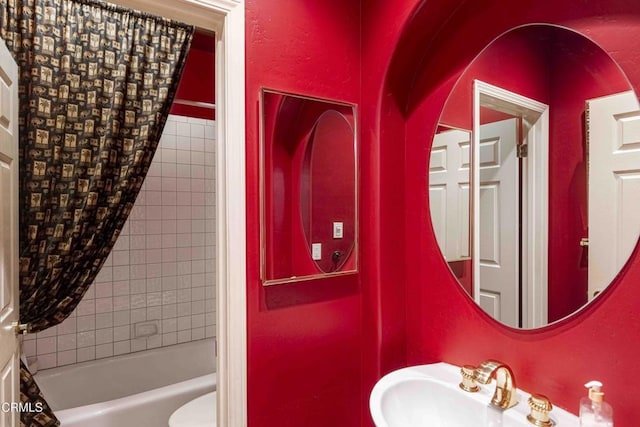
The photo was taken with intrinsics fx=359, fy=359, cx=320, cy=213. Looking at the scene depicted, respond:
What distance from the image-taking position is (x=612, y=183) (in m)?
0.96

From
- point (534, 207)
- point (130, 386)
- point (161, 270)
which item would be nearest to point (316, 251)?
point (534, 207)

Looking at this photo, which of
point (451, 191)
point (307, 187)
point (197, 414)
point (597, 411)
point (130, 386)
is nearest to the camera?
point (597, 411)

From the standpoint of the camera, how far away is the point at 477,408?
3.67 feet

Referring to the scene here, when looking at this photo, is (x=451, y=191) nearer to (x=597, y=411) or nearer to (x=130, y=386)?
(x=597, y=411)

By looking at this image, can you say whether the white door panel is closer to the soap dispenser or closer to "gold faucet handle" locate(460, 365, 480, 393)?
"gold faucet handle" locate(460, 365, 480, 393)

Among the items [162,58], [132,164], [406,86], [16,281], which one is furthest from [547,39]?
[16,281]

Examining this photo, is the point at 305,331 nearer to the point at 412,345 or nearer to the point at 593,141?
the point at 412,345

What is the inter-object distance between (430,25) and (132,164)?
1.27m

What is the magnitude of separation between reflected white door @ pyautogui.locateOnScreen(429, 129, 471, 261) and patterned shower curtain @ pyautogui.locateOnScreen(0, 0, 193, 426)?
1.11 metres

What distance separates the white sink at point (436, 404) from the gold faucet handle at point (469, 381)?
15mm

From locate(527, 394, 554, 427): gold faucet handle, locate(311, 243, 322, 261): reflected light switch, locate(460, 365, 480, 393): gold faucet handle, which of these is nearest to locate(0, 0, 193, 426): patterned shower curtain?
locate(311, 243, 322, 261): reflected light switch

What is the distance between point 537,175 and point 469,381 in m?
0.70

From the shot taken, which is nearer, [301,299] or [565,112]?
[565,112]

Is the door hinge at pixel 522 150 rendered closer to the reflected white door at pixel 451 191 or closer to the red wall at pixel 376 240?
the reflected white door at pixel 451 191
